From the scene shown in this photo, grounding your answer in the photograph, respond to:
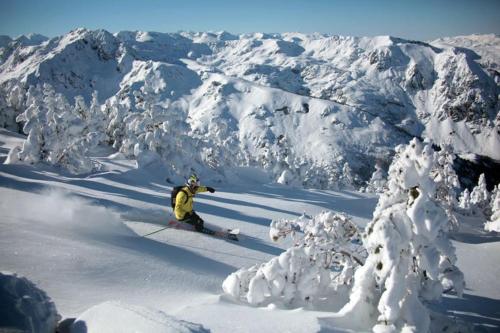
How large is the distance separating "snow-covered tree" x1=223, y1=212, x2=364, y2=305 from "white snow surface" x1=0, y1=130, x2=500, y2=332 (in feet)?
0.83

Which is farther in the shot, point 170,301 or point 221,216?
point 221,216

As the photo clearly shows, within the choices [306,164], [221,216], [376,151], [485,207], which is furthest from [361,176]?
[221,216]

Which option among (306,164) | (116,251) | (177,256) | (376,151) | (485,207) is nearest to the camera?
(116,251)

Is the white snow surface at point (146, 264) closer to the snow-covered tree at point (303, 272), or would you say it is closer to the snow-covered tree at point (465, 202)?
the snow-covered tree at point (303, 272)

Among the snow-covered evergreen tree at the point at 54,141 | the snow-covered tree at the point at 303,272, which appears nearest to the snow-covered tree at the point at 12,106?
the snow-covered evergreen tree at the point at 54,141

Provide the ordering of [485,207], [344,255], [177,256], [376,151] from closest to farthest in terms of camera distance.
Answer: [344,255], [177,256], [485,207], [376,151]

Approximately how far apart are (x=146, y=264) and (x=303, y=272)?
3.52 metres

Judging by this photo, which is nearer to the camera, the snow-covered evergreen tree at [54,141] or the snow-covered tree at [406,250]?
the snow-covered tree at [406,250]

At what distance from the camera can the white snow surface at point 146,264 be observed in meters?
4.95

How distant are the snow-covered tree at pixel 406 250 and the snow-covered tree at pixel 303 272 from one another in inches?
35.4

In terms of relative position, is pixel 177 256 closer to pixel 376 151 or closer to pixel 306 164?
pixel 306 164

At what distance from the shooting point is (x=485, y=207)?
114ft

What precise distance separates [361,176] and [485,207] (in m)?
108

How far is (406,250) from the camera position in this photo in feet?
16.9
